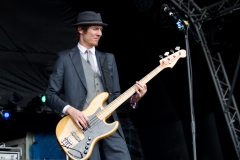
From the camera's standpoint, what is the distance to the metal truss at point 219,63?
7.25m

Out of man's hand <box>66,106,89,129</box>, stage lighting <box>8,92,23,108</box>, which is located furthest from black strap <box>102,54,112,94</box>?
stage lighting <box>8,92,23,108</box>

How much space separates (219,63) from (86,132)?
3.69 m

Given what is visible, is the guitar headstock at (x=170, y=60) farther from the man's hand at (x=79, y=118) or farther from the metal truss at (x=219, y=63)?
the metal truss at (x=219, y=63)

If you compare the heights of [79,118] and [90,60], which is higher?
[90,60]

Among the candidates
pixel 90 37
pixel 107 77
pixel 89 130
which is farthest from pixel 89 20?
pixel 89 130

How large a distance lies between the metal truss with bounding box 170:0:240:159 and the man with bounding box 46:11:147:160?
2368mm

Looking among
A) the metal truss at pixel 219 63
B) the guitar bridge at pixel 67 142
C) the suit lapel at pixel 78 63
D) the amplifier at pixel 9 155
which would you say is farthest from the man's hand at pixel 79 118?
the metal truss at pixel 219 63

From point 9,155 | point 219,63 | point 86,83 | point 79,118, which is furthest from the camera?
point 219,63

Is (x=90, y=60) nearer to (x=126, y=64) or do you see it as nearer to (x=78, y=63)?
(x=78, y=63)

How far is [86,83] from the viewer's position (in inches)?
189

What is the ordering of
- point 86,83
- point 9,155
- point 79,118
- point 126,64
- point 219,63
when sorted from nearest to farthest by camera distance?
1. point 79,118
2. point 86,83
3. point 9,155
4. point 219,63
5. point 126,64

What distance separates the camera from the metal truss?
23.8 ft

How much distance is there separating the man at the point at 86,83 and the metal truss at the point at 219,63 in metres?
2.37

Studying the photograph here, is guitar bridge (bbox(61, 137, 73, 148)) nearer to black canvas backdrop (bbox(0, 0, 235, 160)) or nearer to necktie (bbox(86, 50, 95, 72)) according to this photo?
necktie (bbox(86, 50, 95, 72))
